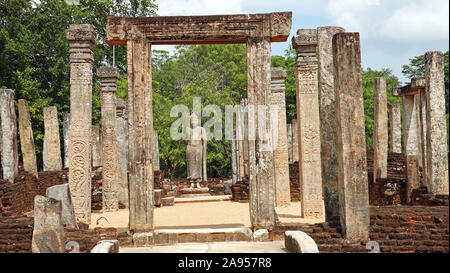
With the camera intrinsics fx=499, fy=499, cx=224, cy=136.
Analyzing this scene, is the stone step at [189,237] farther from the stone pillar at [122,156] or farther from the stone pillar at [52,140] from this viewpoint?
the stone pillar at [52,140]

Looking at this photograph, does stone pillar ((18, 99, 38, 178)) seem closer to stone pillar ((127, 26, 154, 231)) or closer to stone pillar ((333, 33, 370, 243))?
stone pillar ((127, 26, 154, 231))

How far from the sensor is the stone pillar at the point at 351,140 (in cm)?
702

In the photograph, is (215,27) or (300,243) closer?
(300,243)

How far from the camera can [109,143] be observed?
13414mm

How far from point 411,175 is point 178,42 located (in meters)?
7.08

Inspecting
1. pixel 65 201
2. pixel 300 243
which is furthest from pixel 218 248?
pixel 65 201

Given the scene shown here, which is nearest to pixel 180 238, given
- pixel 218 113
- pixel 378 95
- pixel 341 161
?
pixel 341 161

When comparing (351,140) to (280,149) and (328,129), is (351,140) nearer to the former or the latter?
(328,129)

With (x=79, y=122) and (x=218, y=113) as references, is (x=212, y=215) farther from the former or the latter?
(x=218, y=113)

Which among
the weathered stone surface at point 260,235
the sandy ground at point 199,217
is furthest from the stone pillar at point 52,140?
the weathered stone surface at point 260,235

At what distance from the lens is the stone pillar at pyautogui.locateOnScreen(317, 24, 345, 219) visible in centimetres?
887

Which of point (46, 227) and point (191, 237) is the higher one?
point (46, 227)

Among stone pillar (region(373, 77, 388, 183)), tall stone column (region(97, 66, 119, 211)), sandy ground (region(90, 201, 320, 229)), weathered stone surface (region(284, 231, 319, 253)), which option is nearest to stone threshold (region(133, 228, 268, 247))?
sandy ground (region(90, 201, 320, 229))

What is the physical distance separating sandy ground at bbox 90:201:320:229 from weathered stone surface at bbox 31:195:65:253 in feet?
11.9
